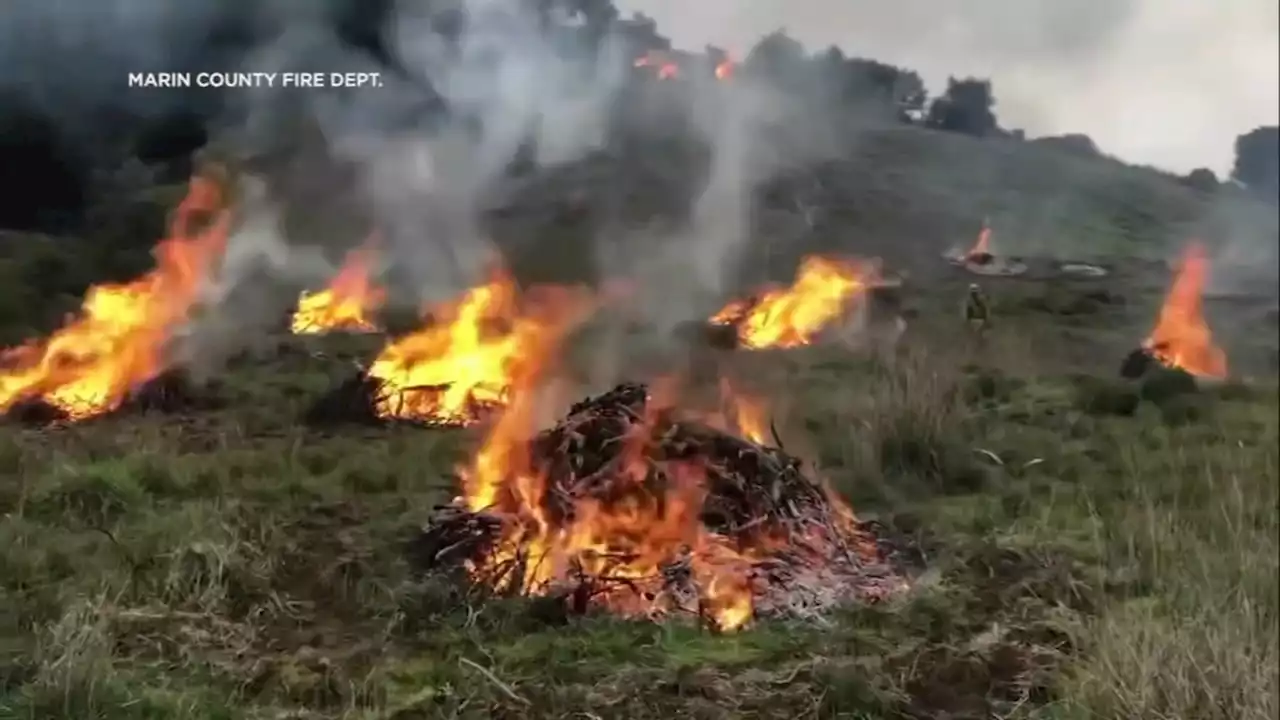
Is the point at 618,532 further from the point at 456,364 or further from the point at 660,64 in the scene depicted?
the point at 660,64

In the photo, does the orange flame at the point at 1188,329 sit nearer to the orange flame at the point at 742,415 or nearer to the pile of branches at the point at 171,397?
the orange flame at the point at 742,415

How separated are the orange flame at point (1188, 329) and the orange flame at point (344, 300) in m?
1.74

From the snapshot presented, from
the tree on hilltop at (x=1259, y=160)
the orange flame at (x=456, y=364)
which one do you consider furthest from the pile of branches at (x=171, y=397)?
the tree on hilltop at (x=1259, y=160)

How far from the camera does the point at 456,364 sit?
2.03 m

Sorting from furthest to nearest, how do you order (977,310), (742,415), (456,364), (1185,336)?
(1185,336), (977,310), (742,415), (456,364)

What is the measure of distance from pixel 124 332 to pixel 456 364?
530mm

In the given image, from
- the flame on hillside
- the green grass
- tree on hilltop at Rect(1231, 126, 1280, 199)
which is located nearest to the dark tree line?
the green grass

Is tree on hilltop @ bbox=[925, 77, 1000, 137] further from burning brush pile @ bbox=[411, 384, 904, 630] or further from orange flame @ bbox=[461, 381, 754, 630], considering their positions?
orange flame @ bbox=[461, 381, 754, 630]

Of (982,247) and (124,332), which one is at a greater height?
(982,247)

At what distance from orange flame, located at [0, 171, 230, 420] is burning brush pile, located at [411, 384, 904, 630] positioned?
0.51m

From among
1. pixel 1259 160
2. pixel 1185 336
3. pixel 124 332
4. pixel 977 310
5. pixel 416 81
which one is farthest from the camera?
pixel 1259 160

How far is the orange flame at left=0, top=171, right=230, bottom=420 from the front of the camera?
1688 millimetres

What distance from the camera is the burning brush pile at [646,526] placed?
6.07 feet

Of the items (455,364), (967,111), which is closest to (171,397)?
(455,364)
